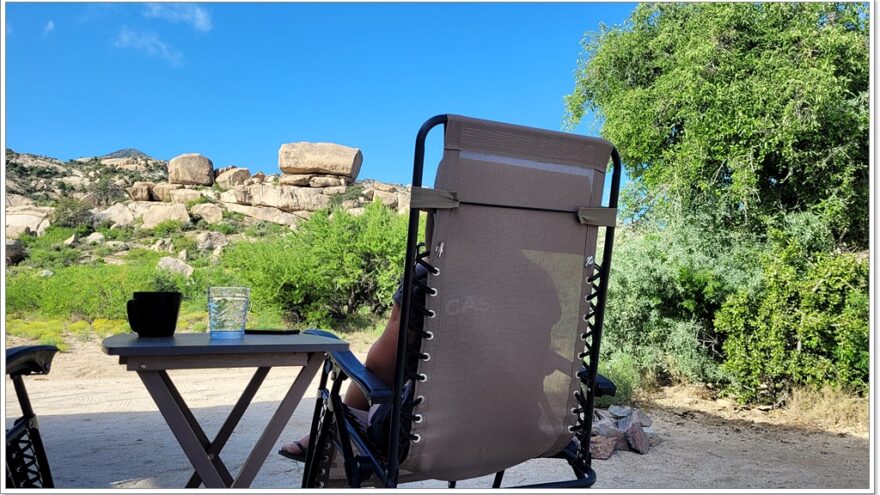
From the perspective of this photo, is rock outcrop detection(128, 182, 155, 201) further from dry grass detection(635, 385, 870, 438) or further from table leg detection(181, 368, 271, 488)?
table leg detection(181, 368, 271, 488)

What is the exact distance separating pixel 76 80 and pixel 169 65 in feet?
13.6

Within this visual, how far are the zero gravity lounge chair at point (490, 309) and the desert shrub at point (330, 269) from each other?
8.60m

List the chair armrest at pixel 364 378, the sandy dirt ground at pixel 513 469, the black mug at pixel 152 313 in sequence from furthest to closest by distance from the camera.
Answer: the sandy dirt ground at pixel 513 469 → the black mug at pixel 152 313 → the chair armrest at pixel 364 378

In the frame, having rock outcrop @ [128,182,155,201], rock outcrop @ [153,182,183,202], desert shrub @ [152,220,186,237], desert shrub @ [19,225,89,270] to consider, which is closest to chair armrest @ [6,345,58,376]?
desert shrub @ [19,225,89,270]

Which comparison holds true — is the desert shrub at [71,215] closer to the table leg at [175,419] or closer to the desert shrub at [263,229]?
the desert shrub at [263,229]

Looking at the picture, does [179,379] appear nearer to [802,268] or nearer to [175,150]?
[802,268]

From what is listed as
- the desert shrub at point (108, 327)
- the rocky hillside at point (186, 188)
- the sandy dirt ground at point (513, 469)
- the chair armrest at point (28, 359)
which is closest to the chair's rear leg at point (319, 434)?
the chair armrest at point (28, 359)

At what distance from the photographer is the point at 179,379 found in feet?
20.1

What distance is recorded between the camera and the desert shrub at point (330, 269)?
10289 mm

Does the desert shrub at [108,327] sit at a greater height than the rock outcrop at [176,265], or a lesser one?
lesser

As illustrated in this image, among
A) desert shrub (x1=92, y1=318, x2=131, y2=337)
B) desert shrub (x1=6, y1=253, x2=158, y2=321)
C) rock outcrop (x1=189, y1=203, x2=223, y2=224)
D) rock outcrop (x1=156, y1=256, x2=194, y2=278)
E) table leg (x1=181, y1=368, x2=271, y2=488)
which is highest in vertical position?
rock outcrop (x1=189, y1=203, x2=223, y2=224)

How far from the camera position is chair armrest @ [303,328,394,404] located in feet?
4.47

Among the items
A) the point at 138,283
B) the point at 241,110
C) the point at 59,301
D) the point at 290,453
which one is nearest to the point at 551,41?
the point at 138,283

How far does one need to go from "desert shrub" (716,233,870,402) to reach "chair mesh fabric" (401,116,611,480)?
3730 mm
